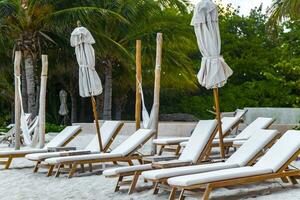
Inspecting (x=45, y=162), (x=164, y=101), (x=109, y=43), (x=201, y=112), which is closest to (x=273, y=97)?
(x=201, y=112)

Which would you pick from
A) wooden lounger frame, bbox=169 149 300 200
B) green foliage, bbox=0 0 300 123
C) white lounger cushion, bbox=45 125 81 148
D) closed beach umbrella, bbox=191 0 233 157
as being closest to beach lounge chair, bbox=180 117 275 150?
closed beach umbrella, bbox=191 0 233 157

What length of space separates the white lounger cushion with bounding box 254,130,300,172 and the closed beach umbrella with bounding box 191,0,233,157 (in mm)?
1224

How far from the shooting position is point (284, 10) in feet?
47.5

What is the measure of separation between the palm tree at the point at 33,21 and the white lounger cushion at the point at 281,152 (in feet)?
41.1

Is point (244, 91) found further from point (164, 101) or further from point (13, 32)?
point (13, 32)

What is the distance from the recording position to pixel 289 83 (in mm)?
23125

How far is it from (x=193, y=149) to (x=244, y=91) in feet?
62.2

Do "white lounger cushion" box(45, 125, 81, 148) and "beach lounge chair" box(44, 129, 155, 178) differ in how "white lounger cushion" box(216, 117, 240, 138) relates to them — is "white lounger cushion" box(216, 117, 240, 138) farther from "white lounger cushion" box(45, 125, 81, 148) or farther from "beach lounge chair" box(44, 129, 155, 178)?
"white lounger cushion" box(45, 125, 81, 148)

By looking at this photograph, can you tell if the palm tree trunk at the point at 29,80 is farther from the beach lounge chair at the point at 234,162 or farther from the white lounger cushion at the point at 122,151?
the beach lounge chair at the point at 234,162

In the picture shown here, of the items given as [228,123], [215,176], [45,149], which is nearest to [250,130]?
[228,123]

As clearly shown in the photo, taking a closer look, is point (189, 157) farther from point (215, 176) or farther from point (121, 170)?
point (215, 176)

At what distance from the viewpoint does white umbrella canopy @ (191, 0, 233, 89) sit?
305 inches

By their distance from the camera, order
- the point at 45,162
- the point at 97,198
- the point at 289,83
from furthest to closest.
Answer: the point at 289,83 < the point at 45,162 < the point at 97,198

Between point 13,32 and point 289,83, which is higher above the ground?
point 13,32
